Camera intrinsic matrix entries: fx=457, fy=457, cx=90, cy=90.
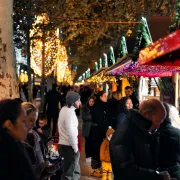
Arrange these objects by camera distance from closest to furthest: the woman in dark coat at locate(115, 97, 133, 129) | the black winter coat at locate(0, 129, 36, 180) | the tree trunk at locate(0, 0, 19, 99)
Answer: the black winter coat at locate(0, 129, 36, 180)
the tree trunk at locate(0, 0, 19, 99)
the woman in dark coat at locate(115, 97, 133, 129)

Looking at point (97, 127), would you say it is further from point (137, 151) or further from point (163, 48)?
point (137, 151)

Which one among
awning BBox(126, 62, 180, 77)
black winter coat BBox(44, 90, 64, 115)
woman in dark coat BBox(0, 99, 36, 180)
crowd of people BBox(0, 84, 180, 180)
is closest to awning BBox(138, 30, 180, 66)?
crowd of people BBox(0, 84, 180, 180)

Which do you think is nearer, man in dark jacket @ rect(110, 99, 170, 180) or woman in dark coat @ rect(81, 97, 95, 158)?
man in dark jacket @ rect(110, 99, 170, 180)

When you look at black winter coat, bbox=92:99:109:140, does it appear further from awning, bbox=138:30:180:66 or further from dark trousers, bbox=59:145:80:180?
awning, bbox=138:30:180:66

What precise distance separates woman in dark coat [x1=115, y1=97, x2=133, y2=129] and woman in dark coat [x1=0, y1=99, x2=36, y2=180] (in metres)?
6.63

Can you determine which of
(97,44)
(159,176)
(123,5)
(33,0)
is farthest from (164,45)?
(97,44)

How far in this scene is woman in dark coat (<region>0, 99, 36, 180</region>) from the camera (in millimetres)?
3145

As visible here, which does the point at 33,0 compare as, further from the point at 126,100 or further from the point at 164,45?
the point at 164,45

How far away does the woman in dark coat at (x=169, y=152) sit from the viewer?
14.3ft

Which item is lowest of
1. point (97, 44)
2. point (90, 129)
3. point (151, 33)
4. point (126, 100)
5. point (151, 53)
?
point (90, 129)

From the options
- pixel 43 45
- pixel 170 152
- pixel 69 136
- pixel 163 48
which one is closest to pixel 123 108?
pixel 69 136

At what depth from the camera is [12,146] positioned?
3.21 meters

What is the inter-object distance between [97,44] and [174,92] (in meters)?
32.4

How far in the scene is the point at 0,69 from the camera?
7090 mm
